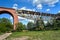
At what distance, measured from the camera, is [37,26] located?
33500 millimetres

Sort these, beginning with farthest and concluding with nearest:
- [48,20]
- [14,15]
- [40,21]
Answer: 1. [48,20]
2. [40,21]
3. [14,15]

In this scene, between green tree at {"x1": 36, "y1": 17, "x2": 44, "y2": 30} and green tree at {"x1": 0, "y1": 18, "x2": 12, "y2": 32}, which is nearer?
green tree at {"x1": 36, "y1": 17, "x2": 44, "y2": 30}

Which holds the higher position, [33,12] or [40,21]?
[33,12]

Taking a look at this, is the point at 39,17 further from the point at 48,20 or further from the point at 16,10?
the point at 16,10

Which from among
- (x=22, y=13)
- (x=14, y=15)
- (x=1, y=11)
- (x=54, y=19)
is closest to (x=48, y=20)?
(x=54, y=19)

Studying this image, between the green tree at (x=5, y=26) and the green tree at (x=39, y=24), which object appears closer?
the green tree at (x=39, y=24)

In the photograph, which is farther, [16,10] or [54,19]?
[54,19]

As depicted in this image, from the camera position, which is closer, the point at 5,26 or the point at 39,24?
the point at 39,24

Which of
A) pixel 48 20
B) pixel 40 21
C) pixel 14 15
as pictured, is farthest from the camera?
pixel 48 20

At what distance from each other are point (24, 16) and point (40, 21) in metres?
3.88

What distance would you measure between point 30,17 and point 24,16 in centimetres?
152

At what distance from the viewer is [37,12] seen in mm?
36219

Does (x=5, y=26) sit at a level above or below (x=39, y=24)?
below

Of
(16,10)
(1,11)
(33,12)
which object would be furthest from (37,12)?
(1,11)
